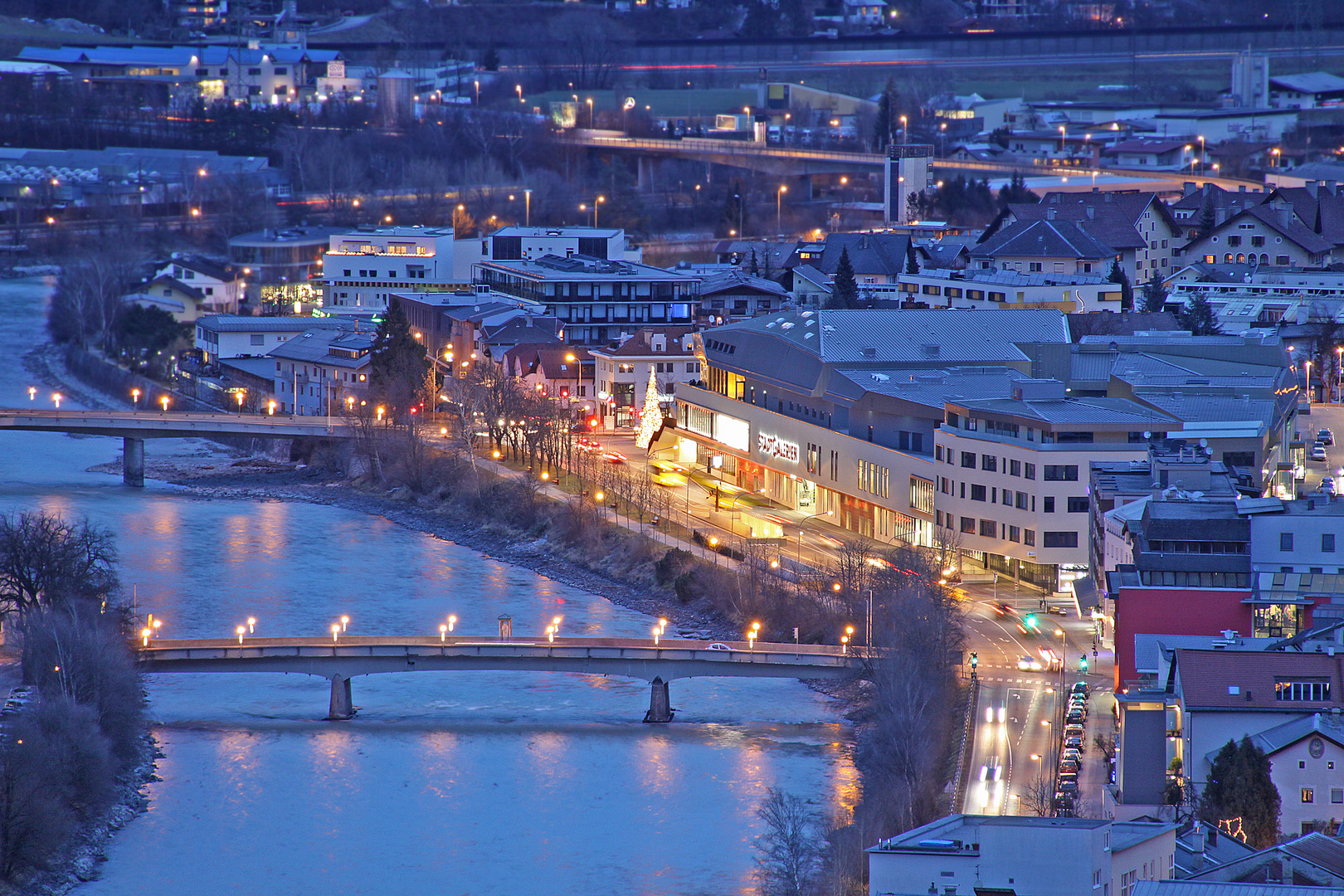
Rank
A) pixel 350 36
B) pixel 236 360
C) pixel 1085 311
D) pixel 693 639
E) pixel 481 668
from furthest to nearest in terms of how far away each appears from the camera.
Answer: pixel 350 36, pixel 236 360, pixel 1085 311, pixel 693 639, pixel 481 668

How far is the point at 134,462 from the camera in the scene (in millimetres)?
20812

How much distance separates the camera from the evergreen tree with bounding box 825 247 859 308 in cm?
2475

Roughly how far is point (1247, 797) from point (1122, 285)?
15.0m

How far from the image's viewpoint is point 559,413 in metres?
20.9

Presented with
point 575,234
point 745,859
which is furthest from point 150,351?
point 745,859

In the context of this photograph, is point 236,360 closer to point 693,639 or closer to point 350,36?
point 693,639

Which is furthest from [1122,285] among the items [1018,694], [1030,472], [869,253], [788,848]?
[788,848]

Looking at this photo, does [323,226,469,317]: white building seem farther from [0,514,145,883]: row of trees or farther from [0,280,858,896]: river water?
[0,514,145,883]: row of trees

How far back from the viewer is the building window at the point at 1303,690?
10773mm

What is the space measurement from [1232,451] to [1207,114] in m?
22.5

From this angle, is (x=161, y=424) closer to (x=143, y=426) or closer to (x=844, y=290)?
(x=143, y=426)

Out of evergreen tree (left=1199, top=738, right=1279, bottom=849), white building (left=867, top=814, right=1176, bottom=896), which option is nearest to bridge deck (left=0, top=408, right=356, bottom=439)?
evergreen tree (left=1199, top=738, right=1279, bottom=849)

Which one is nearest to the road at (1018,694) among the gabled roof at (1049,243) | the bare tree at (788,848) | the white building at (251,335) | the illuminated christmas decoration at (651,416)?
the bare tree at (788,848)

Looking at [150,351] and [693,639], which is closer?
[693,639]
